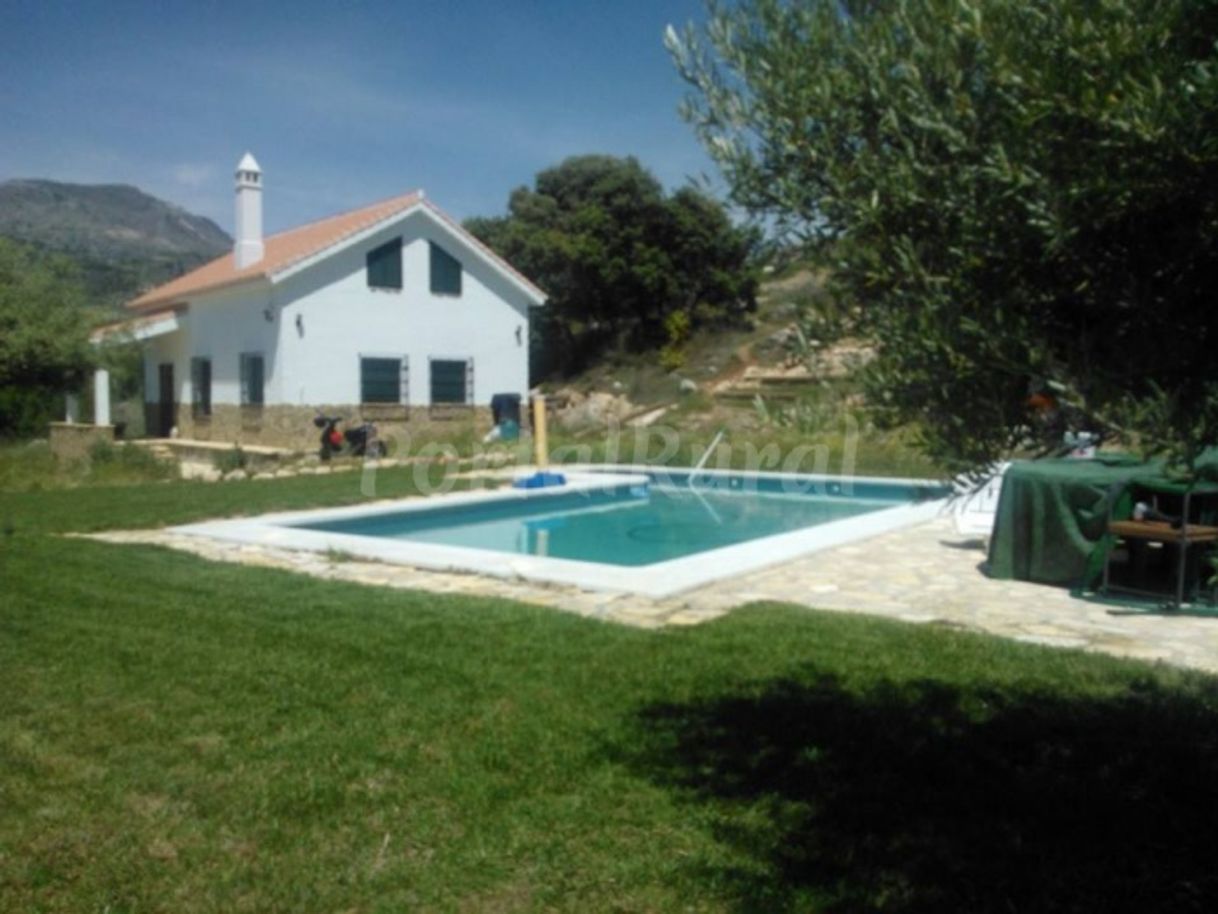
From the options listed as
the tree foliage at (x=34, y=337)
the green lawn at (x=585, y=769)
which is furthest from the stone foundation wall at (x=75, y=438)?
the green lawn at (x=585, y=769)

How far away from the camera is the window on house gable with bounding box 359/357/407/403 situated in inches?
998

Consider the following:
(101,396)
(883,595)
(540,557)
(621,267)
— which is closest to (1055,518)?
(883,595)

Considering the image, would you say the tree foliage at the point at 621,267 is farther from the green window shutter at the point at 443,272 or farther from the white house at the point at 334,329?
the green window shutter at the point at 443,272

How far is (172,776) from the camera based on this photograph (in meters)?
4.36

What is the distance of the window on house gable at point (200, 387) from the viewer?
87.0ft

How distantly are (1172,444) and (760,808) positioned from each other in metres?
2.48

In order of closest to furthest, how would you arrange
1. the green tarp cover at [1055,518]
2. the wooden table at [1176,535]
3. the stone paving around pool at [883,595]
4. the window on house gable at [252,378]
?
the stone paving around pool at [883,595], the wooden table at [1176,535], the green tarp cover at [1055,518], the window on house gable at [252,378]

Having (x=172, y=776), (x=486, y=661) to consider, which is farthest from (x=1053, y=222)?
(x=486, y=661)

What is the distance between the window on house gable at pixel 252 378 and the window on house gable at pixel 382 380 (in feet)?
7.74

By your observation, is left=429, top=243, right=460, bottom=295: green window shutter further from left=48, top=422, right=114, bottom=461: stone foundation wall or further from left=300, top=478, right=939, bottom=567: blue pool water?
left=300, top=478, right=939, bottom=567: blue pool water

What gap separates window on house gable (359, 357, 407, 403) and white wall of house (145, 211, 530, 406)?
0.16m

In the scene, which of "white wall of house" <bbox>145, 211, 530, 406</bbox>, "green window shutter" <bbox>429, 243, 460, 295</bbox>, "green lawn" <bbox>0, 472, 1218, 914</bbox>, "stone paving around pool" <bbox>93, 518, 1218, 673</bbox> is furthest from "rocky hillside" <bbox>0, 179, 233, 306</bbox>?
"green lawn" <bbox>0, 472, 1218, 914</bbox>

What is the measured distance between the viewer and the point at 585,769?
14.6 feet

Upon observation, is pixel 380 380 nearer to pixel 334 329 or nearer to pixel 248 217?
pixel 334 329
